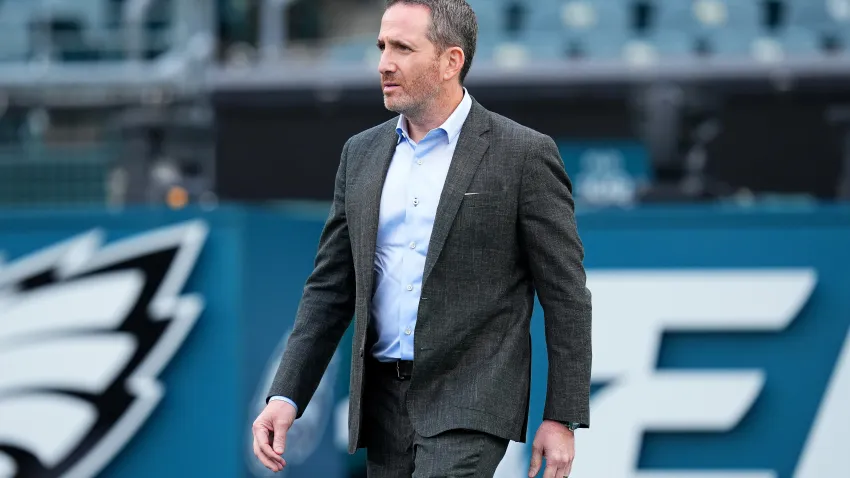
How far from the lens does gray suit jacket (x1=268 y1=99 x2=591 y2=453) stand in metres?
2.39

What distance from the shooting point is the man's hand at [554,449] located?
2.36m

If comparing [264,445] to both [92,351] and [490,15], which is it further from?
[490,15]

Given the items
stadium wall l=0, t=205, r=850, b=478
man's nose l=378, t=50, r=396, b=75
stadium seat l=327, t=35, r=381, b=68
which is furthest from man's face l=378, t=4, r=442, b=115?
stadium seat l=327, t=35, r=381, b=68

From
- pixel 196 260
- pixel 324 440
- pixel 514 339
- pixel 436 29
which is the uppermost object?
pixel 436 29

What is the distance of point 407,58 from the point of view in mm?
2418

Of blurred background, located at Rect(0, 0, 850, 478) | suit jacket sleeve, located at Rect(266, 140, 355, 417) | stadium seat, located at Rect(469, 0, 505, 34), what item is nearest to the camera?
suit jacket sleeve, located at Rect(266, 140, 355, 417)

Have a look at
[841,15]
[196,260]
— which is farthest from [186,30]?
[196,260]

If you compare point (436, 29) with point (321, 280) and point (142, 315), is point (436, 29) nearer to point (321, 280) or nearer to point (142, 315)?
point (321, 280)

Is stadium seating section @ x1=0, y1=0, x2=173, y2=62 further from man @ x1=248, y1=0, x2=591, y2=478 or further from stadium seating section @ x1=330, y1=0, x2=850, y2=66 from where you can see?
man @ x1=248, y1=0, x2=591, y2=478

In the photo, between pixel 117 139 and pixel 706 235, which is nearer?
pixel 706 235

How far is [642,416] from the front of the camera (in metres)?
4.79

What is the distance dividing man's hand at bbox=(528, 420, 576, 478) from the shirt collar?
2.02 ft

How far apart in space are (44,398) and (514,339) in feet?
10.8

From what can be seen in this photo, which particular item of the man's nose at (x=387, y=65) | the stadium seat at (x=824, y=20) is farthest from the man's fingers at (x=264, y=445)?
the stadium seat at (x=824, y=20)
